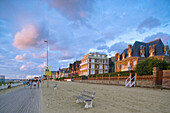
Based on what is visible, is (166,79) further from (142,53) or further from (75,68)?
(75,68)

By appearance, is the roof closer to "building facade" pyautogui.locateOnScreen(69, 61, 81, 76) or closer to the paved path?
the paved path

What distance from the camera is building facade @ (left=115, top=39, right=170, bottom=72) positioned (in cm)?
3378

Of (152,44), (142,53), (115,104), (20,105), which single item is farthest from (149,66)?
(152,44)

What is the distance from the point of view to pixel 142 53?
37375 millimetres

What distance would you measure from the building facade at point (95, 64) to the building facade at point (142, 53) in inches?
737

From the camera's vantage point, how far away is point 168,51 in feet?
111

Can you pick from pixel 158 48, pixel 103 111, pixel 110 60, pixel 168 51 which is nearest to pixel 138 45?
pixel 158 48

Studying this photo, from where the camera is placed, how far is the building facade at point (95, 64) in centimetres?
6084

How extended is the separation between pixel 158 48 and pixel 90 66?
3422 centimetres

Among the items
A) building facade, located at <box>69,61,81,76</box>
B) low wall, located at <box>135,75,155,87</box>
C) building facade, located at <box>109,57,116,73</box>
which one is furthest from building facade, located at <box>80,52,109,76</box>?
low wall, located at <box>135,75,155,87</box>

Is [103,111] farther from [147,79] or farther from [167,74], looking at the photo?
[147,79]

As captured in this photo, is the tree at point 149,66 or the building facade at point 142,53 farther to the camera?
A: the building facade at point 142,53

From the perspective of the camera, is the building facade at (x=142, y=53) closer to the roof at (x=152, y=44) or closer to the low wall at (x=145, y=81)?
the roof at (x=152, y=44)

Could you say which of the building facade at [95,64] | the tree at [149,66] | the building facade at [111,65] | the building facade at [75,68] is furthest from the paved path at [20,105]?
the building facade at [75,68]
